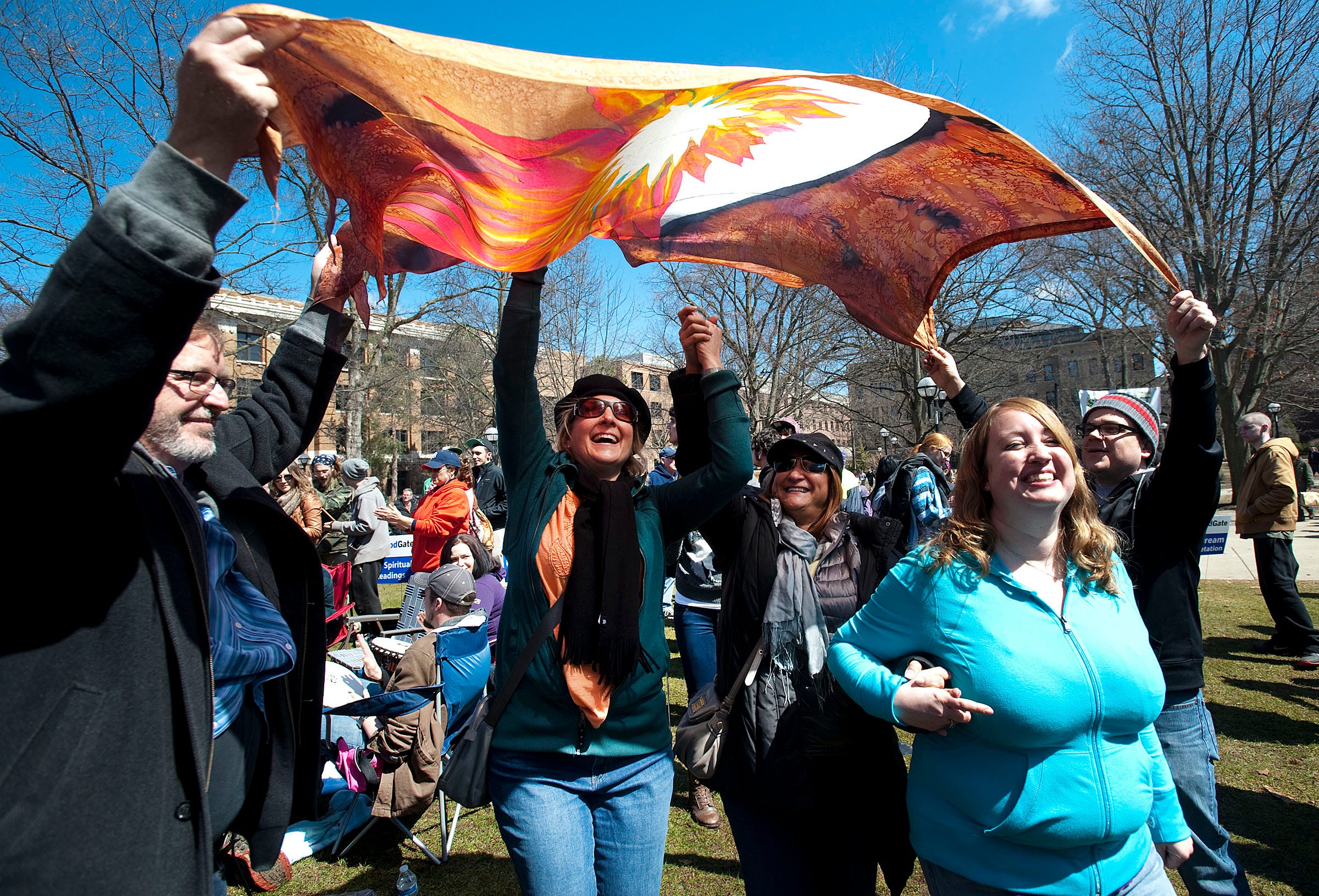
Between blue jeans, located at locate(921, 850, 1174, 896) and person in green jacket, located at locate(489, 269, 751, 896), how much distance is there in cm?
77

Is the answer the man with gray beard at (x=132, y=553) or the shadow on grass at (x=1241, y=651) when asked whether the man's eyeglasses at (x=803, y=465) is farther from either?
the shadow on grass at (x=1241, y=651)

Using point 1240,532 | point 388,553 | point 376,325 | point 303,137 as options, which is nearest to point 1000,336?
point 1240,532

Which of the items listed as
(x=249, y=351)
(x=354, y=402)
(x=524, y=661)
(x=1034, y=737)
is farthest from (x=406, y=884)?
(x=249, y=351)

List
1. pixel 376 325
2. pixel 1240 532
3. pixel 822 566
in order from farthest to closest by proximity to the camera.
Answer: pixel 376 325 → pixel 1240 532 → pixel 822 566

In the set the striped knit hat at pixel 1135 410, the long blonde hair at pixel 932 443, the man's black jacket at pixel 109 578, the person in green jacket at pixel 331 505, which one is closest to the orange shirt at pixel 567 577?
the man's black jacket at pixel 109 578

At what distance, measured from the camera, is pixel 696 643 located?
14.1 feet

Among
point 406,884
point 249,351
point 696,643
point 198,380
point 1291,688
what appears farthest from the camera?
point 249,351

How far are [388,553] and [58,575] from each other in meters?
8.87

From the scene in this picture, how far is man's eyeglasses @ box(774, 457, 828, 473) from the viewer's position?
2.91 m

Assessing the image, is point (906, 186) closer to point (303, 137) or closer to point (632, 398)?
point (632, 398)

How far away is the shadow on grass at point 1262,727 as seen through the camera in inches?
194

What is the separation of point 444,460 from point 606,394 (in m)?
6.59

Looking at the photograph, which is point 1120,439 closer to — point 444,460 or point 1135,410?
point 1135,410

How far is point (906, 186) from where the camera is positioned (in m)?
2.17
